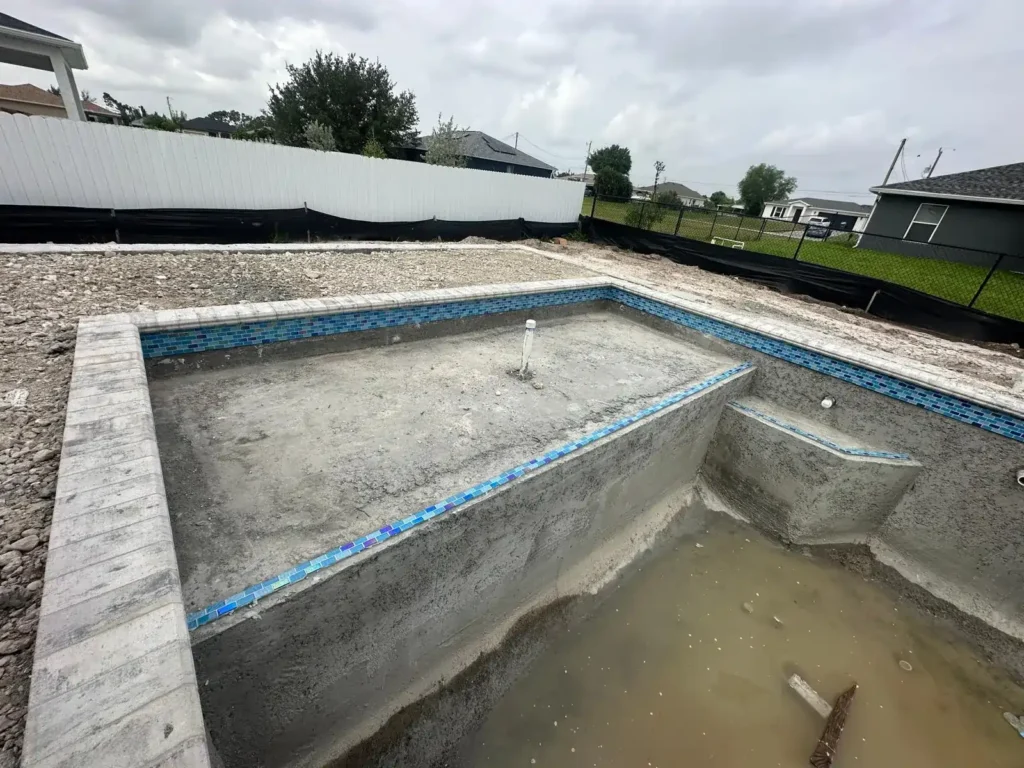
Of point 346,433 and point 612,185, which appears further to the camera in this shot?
point 612,185

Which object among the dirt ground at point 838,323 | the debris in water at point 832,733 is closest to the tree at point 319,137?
the dirt ground at point 838,323

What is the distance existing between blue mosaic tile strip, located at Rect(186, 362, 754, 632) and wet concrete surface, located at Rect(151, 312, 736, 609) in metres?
0.05

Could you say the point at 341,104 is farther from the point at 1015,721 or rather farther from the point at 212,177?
the point at 1015,721

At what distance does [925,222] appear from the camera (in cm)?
1239

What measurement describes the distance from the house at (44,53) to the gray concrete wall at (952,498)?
12895 mm

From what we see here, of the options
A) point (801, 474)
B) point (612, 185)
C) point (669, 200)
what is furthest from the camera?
point (612, 185)

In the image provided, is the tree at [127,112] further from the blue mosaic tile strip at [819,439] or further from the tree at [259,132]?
the blue mosaic tile strip at [819,439]

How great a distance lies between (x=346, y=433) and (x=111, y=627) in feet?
4.80

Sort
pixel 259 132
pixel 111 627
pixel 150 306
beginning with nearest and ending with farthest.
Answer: pixel 111 627, pixel 150 306, pixel 259 132

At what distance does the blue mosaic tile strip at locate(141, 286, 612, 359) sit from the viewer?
2.77 metres

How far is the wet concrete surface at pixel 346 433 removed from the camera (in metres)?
1.81

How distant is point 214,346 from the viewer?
289 cm

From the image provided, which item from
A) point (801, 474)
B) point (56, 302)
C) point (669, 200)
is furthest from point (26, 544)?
point (669, 200)

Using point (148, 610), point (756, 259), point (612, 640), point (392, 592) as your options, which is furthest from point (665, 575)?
point (756, 259)
